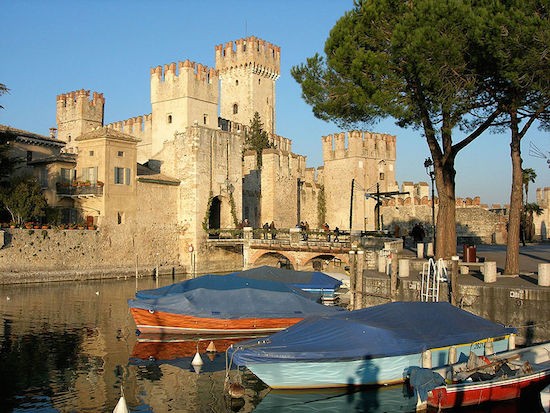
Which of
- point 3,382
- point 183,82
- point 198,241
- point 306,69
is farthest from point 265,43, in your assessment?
point 3,382

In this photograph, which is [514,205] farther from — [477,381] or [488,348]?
[477,381]

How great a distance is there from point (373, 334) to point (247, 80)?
160ft

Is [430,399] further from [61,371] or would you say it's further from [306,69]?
[306,69]

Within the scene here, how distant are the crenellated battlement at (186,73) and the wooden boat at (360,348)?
33384 millimetres

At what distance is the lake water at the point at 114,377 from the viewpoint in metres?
11.7

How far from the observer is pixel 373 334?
39.4 ft

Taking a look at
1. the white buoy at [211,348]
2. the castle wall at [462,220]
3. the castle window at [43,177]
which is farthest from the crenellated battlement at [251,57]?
the white buoy at [211,348]

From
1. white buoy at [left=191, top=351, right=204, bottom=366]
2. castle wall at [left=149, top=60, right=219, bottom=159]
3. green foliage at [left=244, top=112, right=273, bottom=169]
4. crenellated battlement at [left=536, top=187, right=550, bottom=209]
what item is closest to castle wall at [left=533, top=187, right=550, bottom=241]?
crenellated battlement at [left=536, top=187, right=550, bottom=209]

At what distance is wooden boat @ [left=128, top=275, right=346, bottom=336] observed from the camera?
17531 millimetres

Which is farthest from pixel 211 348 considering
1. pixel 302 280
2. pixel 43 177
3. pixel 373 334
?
pixel 43 177

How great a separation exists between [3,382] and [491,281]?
11.3 meters

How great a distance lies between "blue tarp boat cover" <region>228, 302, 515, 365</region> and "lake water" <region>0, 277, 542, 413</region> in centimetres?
90

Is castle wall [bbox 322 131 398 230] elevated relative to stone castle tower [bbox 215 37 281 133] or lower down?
lower down

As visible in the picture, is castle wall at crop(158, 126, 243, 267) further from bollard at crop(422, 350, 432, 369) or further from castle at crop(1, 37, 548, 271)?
bollard at crop(422, 350, 432, 369)
